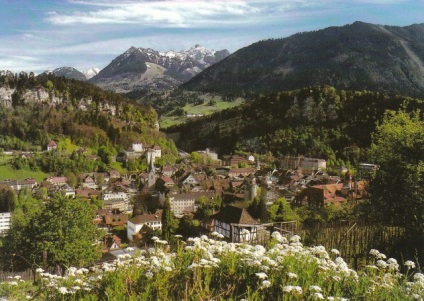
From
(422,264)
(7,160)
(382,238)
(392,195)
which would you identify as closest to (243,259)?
(422,264)

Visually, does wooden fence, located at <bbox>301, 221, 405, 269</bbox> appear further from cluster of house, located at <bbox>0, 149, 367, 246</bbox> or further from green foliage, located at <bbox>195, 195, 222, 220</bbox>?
green foliage, located at <bbox>195, 195, 222, 220</bbox>

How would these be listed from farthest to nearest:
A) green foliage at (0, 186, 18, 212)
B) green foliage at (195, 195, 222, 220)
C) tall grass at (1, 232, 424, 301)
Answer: green foliage at (0, 186, 18, 212), green foliage at (195, 195, 222, 220), tall grass at (1, 232, 424, 301)

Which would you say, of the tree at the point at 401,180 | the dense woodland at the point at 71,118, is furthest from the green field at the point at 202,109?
the tree at the point at 401,180

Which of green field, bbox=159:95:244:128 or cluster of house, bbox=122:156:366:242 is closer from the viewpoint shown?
cluster of house, bbox=122:156:366:242

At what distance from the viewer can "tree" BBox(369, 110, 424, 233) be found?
392 inches

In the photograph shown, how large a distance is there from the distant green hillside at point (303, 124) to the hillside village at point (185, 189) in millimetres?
8985

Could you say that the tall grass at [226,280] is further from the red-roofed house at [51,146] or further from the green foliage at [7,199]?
the red-roofed house at [51,146]

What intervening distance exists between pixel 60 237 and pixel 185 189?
4487cm

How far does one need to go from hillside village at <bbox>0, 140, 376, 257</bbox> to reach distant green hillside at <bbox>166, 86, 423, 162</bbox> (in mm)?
8985

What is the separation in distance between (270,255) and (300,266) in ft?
1.36

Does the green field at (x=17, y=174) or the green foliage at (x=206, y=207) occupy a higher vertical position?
the green foliage at (x=206, y=207)

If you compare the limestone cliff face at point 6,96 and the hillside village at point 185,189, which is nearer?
the hillside village at point 185,189

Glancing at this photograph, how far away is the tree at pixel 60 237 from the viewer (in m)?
13.8

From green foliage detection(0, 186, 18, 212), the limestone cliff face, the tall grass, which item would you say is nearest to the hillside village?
green foliage detection(0, 186, 18, 212)
